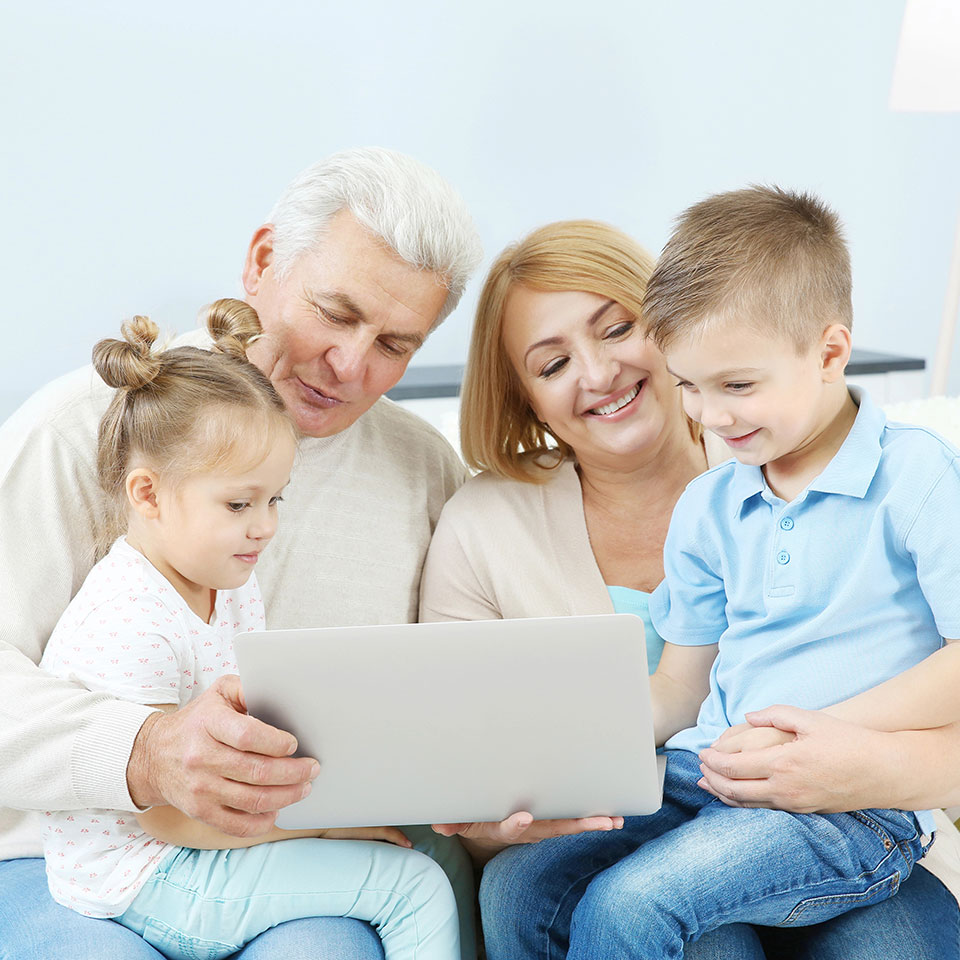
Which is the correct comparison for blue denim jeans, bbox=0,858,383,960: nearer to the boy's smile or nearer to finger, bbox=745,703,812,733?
finger, bbox=745,703,812,733

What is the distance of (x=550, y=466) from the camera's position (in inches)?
70.3

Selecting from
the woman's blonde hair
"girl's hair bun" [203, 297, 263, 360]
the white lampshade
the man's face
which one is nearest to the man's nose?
the man's face

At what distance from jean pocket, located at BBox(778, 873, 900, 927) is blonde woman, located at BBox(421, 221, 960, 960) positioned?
474mm

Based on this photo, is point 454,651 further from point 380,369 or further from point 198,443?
point 380,369

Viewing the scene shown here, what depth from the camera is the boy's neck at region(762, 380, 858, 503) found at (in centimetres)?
129

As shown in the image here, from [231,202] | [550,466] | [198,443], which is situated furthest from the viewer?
[231,202]

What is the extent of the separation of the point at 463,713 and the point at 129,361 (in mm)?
A: 598

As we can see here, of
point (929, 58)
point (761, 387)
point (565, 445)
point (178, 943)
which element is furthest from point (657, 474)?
point (929, 58)

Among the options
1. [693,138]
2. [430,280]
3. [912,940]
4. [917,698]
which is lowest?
[912,940]

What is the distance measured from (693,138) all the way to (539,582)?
6.07 ft

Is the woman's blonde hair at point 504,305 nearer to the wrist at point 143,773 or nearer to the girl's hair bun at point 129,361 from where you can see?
the girl's hair bun at point 129,361

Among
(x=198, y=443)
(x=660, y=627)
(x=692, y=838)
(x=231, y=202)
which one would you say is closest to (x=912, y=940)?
(x=692, y=838)

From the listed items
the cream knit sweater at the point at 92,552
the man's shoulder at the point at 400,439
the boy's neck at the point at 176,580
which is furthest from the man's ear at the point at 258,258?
the boy's neck at the point at 176,580

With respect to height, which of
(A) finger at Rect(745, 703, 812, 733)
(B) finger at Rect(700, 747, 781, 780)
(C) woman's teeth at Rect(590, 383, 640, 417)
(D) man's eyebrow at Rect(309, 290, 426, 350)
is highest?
(D) man's eyebrow at Rect(309, 290, 426, 350)
